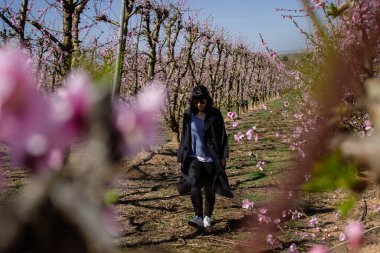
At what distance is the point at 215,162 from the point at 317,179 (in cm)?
479

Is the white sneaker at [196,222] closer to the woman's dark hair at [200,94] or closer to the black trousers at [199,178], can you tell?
the black trousers at [199,178]

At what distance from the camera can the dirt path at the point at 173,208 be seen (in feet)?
17.5

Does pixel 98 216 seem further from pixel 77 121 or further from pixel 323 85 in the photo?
pixel 323 85

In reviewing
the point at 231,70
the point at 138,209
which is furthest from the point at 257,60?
the point at 138,209

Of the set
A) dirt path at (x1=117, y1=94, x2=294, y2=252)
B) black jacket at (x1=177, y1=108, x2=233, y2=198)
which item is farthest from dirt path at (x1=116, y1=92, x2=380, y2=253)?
black jacket at (x1=177, y1=108, x2=233, y2=198)

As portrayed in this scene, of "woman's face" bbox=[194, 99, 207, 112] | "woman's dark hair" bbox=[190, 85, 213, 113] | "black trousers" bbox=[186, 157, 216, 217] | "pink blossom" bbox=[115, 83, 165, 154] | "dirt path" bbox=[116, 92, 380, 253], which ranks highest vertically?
"woman's dark hair" bbox=[190, 85, 213, 113]

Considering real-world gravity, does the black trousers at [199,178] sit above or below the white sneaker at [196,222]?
above

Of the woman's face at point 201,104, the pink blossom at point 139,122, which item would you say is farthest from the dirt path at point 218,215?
the pink blossom at point 139,122

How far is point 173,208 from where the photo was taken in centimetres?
679

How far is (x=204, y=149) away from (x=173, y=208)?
5.63 feet

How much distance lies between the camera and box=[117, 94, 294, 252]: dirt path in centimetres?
535

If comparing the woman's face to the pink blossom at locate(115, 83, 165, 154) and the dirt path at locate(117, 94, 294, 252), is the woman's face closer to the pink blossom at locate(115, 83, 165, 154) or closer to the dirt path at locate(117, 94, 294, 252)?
the dirt path at locate(117, 94, 294, 252)

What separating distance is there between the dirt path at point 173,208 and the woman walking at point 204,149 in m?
0.49

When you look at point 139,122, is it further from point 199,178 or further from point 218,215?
point 218,215
